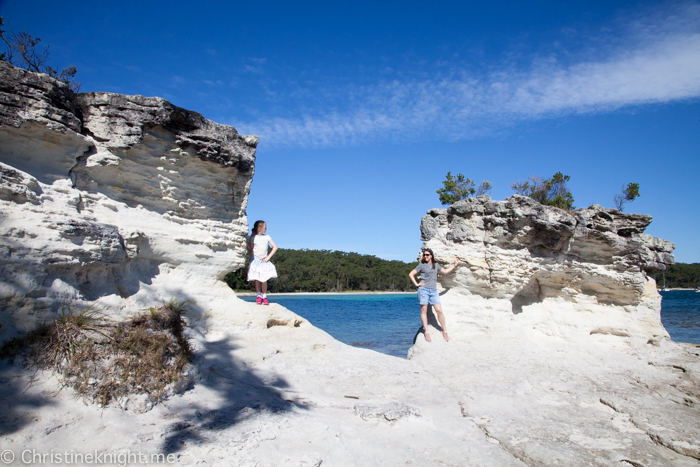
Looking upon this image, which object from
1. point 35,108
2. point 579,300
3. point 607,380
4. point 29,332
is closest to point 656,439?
point 607,380

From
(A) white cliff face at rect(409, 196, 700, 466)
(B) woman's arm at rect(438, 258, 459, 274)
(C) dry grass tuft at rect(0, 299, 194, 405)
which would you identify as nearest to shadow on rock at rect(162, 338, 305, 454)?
(C) dry grass tuft at rect(0, 299, 194, 405)

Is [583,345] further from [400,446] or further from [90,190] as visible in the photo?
[90,190]

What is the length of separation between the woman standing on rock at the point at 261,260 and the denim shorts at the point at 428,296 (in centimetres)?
275

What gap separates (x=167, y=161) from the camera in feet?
19.8

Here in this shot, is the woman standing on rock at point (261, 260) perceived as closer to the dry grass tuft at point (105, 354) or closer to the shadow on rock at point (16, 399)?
the dry grass tuft at point (105, 354)

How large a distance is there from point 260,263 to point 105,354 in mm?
3796

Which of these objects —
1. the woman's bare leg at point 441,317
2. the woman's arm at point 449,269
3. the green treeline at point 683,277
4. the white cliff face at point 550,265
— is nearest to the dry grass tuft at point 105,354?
the woman's bare leg at point 441,317

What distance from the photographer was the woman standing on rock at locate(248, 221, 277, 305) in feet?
23.2

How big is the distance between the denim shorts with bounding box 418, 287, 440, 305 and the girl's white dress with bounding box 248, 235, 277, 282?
9.02 feet

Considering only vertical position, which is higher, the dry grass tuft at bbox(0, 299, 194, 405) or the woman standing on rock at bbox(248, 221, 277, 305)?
the woman standing on rock at bbox(248, 221, 277, 305)

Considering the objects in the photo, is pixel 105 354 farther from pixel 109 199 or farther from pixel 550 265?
pixel 550 265

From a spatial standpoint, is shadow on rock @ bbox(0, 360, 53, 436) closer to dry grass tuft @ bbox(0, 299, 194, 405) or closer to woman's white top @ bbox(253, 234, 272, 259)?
dry grass tuft @ bbox(0, 299, 194, 405)

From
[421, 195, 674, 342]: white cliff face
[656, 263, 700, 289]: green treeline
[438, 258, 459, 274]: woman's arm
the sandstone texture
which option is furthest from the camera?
[656, 263, 700, 289]: green treeline

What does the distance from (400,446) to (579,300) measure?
652 centimetres
